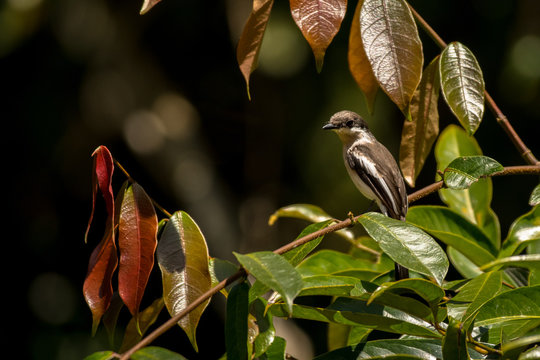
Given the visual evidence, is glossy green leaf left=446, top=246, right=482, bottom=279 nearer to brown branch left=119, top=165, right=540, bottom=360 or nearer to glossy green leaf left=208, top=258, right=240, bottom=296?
brown branch left=119, top=165, right=540, bottom=360

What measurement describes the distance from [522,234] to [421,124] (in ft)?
1.58

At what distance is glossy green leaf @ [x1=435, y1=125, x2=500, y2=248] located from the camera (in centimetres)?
264

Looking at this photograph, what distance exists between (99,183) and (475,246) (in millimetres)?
1282

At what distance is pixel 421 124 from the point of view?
7.25 ft

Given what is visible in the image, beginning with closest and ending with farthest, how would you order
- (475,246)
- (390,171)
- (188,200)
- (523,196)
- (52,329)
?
(475,246) < (390,171) < (523,196) < (52,329) < (188,200)

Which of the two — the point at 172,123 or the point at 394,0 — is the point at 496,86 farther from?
the point at 394,0

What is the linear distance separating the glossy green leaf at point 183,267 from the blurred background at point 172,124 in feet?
13.7

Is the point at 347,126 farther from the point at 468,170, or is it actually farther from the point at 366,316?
the point at 366,316

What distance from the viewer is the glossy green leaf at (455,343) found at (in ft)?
4.86

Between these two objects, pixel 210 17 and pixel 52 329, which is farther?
pixel 210 17

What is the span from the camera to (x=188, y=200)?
22.3ft

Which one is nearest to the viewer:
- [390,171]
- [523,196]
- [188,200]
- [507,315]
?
[507,315]

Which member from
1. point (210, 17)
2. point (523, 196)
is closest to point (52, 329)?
point (210, 17)

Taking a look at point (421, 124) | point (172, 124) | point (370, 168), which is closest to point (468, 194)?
point (421, 124)
